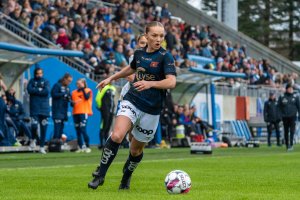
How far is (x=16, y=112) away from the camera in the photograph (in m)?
25.8

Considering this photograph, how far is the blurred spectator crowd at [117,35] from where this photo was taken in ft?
100

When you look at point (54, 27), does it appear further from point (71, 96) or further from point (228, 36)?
point (228, 36)

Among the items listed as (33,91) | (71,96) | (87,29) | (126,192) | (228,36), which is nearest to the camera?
(126,192)

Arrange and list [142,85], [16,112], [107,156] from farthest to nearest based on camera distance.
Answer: [16,112] → [107,156] → [142,85]

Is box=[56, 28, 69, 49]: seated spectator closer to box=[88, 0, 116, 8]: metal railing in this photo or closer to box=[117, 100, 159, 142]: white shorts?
A: box=[88, 0, 116, 8]: metal railing

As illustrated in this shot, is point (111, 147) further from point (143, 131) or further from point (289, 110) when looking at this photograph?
point (289, 110)

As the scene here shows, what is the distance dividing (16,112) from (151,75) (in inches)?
575

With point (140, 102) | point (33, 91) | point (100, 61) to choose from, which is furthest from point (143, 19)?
point (140, 102)

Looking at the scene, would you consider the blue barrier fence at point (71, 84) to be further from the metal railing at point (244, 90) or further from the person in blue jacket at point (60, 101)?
the metal railing at point (244, 90)

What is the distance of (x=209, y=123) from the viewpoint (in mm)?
36156

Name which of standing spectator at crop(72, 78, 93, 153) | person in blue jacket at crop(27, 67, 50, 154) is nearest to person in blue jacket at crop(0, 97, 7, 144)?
person in blue jacket at crop(27, 67, 50, 154)

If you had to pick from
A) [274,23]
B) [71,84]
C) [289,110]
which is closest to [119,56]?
[71,84]

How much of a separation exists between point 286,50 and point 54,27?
168ft

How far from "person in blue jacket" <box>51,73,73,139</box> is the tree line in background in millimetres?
52587
